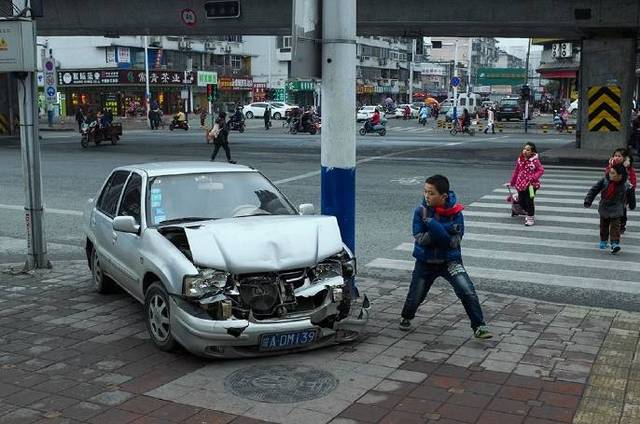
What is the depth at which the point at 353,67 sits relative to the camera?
21.9ft

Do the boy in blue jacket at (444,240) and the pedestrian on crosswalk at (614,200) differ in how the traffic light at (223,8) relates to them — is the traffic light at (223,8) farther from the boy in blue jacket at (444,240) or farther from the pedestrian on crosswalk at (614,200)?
the boy in blue jacket at (444,240)

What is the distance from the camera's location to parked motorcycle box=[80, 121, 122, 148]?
30.4 metres

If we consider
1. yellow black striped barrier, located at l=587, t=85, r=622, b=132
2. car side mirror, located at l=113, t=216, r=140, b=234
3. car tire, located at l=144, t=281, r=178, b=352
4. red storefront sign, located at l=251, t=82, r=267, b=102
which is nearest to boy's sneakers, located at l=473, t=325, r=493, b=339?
car tire, located at l=144, t=281, r=178, b=352

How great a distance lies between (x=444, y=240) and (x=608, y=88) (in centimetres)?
1957

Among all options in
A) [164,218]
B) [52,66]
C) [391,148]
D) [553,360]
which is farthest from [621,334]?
[52,66]

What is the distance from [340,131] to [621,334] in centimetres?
313

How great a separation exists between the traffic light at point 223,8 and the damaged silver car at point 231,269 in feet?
68.9

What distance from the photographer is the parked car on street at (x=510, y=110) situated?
56.6 meters

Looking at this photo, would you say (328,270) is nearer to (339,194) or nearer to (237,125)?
(339,194)

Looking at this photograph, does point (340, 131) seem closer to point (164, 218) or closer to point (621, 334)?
point (164, 218)

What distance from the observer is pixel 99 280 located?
25.7 feet

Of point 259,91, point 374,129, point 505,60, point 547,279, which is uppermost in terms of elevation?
point 505,60

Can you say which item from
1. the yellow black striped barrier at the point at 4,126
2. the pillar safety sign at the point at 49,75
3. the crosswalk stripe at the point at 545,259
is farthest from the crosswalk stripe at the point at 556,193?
the pillar safety sign at the point at 49,75

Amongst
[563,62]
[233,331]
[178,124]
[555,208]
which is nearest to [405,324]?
[233,331]
